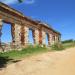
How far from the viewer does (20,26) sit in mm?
28328

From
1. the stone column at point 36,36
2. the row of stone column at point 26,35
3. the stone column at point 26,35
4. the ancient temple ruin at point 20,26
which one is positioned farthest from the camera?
the stone column at point 36,36

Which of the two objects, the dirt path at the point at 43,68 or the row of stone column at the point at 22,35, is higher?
the row of stone column at the point at 22,35

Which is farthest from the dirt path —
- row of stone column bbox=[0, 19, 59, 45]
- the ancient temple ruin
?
row of stone column bbox=[0, 19, 59, 45]

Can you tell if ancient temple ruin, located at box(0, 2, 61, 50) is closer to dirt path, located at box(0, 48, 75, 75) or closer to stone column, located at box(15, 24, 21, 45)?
stone column, located at box(15, 24, 21, 45)

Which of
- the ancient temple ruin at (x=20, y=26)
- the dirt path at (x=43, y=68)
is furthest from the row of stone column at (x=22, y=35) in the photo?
the dirt path at (x=43, y=68)

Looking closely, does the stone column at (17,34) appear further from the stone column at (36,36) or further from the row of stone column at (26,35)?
the stone column at (36,36)

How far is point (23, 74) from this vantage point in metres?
11.3

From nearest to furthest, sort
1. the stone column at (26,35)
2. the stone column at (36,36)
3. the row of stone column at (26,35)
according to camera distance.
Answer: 1. the row of stone column at (26,35)
2. the stone column at (26,35)
3. the stone column at (36,36)

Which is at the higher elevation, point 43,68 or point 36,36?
point 36,36

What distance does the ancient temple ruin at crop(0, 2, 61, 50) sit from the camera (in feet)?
82.5

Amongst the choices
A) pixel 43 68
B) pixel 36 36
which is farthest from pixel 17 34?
pixel 43 68

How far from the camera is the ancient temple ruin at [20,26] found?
82.5 ft

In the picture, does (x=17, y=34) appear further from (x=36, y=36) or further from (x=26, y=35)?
(x=36, y=36)

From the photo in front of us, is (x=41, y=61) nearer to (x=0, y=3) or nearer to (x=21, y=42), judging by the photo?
(x=0, y=3)
